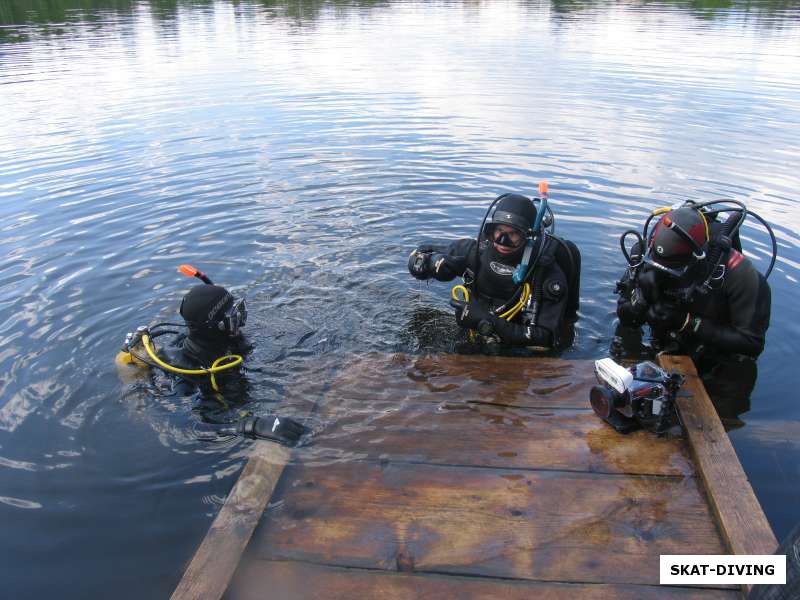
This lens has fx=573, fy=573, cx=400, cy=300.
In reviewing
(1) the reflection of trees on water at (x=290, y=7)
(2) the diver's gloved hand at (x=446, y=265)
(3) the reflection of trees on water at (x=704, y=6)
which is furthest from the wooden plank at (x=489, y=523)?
(3) the reflection of trees on water at (x=704, y=6)

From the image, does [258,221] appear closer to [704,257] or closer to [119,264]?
[119,264]

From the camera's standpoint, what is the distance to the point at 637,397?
344 cm

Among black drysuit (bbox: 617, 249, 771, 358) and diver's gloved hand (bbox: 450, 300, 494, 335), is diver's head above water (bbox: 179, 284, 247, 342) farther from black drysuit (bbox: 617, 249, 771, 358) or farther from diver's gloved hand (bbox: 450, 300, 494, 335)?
black drysuit (bbox: 617, 249, 771, 358)

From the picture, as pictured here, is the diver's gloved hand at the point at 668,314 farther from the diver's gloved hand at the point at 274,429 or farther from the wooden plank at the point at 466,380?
the diver's gloved hand at the point at 274,429

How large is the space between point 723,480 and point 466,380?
1.77 meters

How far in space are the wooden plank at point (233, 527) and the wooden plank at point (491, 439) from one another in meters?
0.33

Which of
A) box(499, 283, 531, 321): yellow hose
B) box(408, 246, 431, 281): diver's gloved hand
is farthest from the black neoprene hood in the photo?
box(408, 246, 431, 281): diver's gloved hand

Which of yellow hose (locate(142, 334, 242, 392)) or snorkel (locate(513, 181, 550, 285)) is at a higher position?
snorkel (locate(513, 181, 550, 285))

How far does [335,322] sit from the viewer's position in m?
5.54

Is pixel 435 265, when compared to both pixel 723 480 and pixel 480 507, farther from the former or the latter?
pixel 723 480

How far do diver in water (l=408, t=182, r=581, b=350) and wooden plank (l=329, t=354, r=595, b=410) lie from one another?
30cm

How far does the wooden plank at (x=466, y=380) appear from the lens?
4.04m

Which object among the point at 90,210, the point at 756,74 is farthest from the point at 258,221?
the point at 756,74

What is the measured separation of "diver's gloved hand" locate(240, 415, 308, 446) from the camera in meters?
3.57
